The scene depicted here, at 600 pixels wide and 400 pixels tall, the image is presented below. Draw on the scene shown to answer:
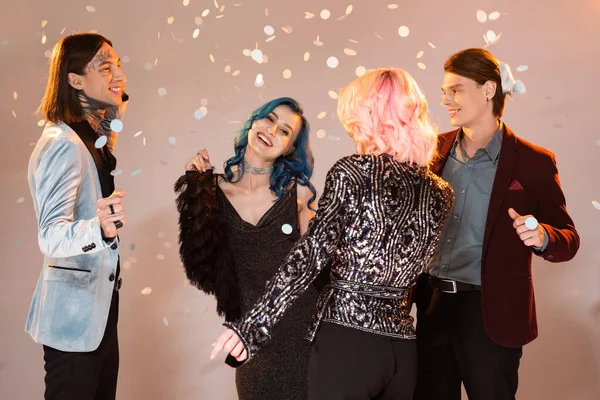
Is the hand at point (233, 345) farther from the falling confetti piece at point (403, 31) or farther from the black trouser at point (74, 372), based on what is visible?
the falling confetti piece at point (403, 31)

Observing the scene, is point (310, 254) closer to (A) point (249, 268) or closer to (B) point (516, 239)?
(A) point (249, 268)

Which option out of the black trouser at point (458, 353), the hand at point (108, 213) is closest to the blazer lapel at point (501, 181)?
the black trouser at point (458, 353)

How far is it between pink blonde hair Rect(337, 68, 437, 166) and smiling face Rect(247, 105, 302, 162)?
1.98 ft

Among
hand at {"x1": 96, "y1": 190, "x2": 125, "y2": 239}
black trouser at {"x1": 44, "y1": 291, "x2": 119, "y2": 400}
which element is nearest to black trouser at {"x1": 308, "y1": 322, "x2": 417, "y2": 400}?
hand at {"x1": 96, "y1": 190, "x2": 125, "y2": 239}

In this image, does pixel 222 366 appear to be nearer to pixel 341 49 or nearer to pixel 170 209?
pixel 170 209

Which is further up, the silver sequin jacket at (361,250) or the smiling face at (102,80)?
the smiling face at (102,80)

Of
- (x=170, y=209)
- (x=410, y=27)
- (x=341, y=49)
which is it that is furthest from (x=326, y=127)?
(x=170, y=209)

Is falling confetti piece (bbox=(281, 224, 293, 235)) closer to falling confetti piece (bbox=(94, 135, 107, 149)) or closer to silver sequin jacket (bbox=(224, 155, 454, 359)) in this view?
silver sequin jacket (bbox=(224, 155, 454, 359))

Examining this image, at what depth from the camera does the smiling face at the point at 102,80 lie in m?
Answer: 2.75

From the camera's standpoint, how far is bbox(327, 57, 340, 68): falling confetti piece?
4364 mm

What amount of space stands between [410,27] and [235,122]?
118 cm

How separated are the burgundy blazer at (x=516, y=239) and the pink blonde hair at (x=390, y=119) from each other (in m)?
0.62

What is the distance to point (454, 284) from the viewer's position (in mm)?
2791

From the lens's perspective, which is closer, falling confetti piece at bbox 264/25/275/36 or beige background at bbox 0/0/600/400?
beige background at bbox 0/0/600/400
